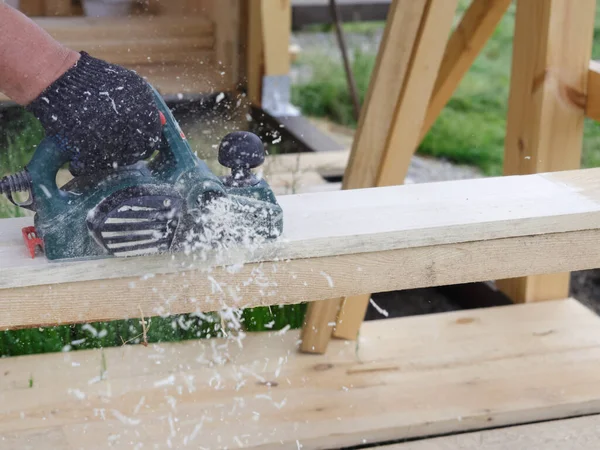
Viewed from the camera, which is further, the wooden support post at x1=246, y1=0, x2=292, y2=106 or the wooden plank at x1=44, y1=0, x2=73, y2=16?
the wooden support post at x1=246, y1=0, x2=292, y2=106

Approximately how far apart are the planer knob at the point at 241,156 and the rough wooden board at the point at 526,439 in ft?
2.42

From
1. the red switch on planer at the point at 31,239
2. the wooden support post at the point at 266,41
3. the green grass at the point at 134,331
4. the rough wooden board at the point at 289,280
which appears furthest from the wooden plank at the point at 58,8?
the rough wooden board at the point at 289,280

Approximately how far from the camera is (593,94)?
200 centimetres

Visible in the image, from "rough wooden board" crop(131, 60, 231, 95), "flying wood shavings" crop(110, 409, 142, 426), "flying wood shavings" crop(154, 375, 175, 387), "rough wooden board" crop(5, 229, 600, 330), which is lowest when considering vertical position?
"flying wood shavings" crop(110, 409, 142, 426)

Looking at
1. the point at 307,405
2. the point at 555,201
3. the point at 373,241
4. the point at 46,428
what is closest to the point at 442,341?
the point at 307,405

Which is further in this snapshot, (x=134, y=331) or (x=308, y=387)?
(x=134, y=331)

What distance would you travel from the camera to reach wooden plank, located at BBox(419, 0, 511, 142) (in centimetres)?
216

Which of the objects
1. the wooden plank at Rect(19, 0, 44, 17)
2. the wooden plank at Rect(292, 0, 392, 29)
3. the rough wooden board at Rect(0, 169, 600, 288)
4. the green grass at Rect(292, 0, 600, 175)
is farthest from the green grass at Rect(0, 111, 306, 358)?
the wooden plank at Rect(292, 0, 392, 29)

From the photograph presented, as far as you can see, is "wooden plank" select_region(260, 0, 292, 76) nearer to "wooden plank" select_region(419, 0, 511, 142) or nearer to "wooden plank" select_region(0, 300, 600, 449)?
"wooden plank" select_region(419, 0, 511, 142)

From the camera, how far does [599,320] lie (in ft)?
7.36

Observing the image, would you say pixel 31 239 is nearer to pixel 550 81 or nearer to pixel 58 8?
pixel 550 81

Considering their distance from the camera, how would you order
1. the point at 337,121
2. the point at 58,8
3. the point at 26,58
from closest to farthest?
the point at 26,58
the point at 58,8
the point at 337,121

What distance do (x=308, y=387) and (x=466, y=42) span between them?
3.30ft

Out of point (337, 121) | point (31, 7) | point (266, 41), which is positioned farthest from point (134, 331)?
point (337, 121)
